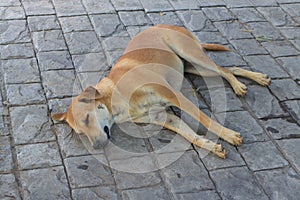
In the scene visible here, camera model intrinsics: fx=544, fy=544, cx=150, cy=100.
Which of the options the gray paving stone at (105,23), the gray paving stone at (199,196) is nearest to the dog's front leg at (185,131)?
the gray paving stone at (199,196)

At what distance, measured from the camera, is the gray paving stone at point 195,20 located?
6387 millimetres

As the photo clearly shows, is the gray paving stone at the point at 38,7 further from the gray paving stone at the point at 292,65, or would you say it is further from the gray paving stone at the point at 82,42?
the gray paving stone at the point at 292,65

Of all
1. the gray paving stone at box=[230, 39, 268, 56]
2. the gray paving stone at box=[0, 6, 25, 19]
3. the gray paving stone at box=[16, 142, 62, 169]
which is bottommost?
the gray paving stone at box=[0, 6, 25, 19]

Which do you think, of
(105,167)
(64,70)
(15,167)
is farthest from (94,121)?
(64,70)

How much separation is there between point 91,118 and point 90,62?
1335 millimetres

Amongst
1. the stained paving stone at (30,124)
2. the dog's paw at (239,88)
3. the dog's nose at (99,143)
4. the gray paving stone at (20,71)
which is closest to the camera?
the dog's nose at (99,143)

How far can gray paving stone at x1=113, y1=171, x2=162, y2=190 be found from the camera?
4164 millimetres

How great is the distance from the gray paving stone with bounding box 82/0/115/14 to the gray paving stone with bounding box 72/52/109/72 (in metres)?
1.00

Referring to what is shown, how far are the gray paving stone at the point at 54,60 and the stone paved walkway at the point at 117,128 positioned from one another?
1 cm

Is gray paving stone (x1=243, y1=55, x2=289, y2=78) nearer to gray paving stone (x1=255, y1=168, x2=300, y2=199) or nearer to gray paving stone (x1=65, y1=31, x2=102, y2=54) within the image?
gray paving stone (x1=255, y1=168, x2=300, y2=199)

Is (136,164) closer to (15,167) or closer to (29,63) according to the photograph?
(15,167)

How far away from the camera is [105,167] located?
4.34 metres

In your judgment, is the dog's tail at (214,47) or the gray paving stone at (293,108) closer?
the gray paving stone at (293,108)

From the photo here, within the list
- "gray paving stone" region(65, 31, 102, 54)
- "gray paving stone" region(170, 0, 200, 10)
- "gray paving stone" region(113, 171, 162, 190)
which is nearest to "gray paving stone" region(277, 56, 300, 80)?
"gray paving stone" region(170, 0, 200, 10)
